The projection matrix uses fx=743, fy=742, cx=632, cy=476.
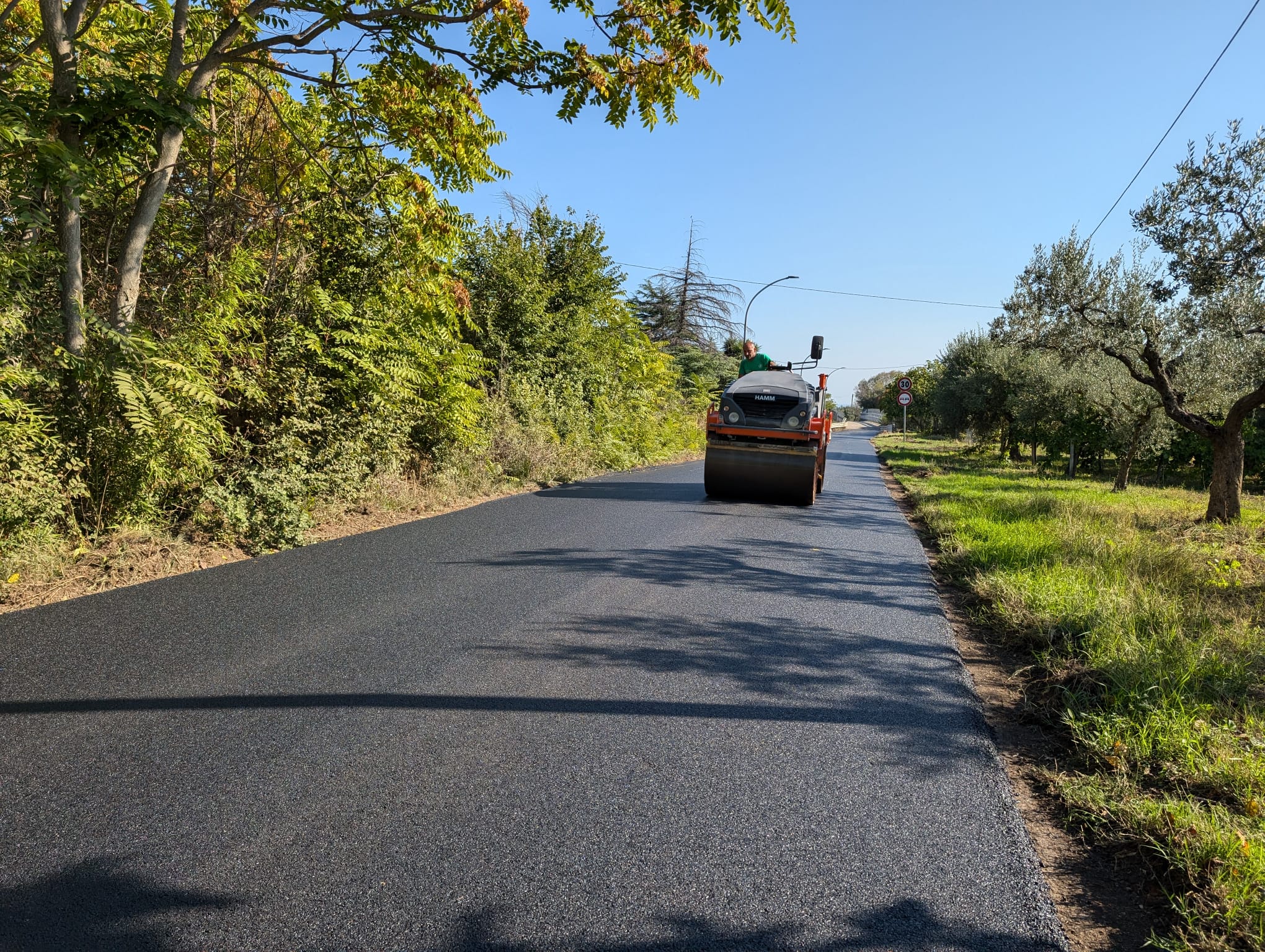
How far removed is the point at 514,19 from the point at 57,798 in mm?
6893

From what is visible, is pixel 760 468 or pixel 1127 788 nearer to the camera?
pixel 1127 788

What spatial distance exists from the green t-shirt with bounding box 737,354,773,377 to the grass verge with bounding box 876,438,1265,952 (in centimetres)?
A: 492

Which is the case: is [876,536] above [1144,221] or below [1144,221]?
below

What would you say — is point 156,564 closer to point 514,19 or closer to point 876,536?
point 514,19

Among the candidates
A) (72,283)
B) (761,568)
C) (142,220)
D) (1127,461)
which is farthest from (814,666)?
(1127,461)

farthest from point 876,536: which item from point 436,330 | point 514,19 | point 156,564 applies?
point 156,564

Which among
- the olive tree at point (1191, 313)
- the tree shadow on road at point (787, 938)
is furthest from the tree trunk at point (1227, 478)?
the tree shadow on road at point (787, 938)

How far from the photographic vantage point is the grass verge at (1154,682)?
2611mm

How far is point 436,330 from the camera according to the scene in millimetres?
10094

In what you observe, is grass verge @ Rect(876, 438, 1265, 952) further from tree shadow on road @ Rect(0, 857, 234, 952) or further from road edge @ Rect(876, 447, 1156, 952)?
tree shadow on road @ Rect(0, 857, 234, 952)

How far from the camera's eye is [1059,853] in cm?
284

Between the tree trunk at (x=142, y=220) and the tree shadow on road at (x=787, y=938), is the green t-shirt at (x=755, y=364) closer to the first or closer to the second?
the tree trunk at (x=142, y=220)

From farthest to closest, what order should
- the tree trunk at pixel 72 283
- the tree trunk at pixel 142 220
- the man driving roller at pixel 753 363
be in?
the man driving roller at pixel 753 363 < the tree trunk at pixel 142 220 < the tree trunk at pixel 72 283

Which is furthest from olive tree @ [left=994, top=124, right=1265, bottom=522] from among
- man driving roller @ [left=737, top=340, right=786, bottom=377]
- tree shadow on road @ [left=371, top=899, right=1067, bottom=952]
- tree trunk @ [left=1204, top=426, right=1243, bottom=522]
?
tree shadow on road @ [left=371, top=899, right=1067, bottom=952]
